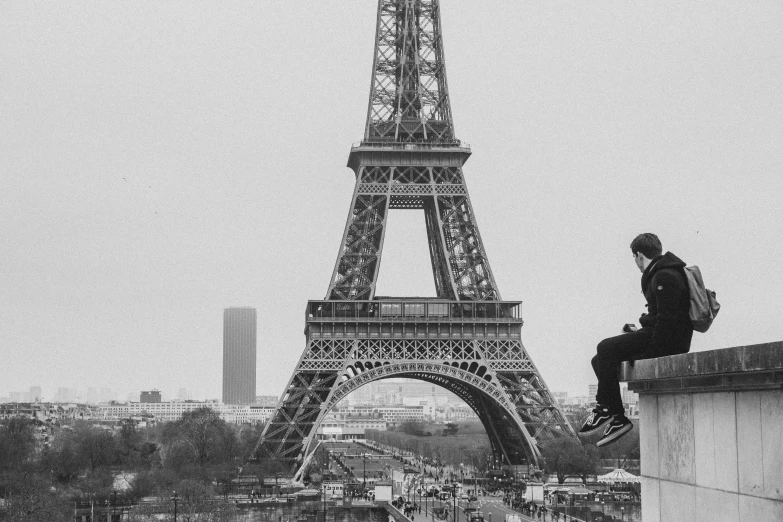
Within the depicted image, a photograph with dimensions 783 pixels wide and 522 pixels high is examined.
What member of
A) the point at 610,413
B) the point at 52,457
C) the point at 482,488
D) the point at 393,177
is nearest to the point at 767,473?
the point at 610,413

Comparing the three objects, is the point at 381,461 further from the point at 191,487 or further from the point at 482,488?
the point at 191,487

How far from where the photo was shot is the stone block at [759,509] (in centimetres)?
714

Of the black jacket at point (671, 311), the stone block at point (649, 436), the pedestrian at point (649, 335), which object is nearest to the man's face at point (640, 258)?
the pedestrian at point (649, 335)

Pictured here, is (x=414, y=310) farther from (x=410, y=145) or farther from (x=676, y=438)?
(x=676, y=438)

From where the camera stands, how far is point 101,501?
7756 cm

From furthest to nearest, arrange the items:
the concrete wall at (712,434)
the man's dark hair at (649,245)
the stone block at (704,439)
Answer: the man's dark hair at (649,245)
the stone block at (704,439)
the concrete wall at (712,434)

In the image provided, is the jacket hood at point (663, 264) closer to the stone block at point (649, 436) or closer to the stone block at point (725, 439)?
the stone block at point (649, 436)

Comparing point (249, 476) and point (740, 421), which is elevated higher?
point (740, 421)

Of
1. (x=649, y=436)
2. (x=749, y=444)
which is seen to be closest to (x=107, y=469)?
(x=649, y=436)

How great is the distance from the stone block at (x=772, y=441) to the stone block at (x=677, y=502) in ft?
3.65

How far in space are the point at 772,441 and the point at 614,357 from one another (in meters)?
2.33

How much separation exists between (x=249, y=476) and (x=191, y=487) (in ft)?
28.4

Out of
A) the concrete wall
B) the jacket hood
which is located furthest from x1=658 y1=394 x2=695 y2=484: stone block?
the jacket hood

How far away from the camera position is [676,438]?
870 centimetres
